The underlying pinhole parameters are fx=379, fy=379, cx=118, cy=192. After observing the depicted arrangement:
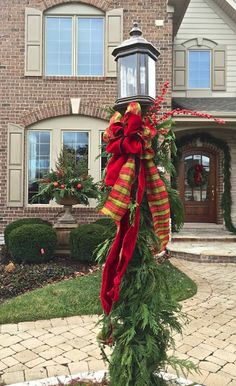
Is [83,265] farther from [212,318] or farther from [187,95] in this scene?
[187,95]

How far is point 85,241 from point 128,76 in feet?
14.7

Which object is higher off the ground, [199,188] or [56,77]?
[56,77]

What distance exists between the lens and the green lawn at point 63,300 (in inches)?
167

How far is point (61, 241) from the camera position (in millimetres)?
7383

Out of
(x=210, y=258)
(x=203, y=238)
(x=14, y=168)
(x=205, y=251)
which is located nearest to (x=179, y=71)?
(x=203, y=238)

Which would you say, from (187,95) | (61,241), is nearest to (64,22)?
(187,95)

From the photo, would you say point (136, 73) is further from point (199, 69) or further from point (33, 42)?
point (199, 69)

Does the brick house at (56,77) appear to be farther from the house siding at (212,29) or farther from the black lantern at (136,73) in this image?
the black lantern at (136,73)

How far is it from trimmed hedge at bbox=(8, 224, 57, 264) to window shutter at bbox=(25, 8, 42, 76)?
12.9 ft

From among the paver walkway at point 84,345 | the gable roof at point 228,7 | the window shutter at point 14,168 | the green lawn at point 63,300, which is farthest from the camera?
the gable roof at point 228,7

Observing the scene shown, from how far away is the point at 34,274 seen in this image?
6059 mm

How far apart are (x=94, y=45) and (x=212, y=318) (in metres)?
6.89

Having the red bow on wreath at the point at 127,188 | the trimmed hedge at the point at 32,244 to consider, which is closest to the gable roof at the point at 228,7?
the trimmed hedge at the point at 32,244

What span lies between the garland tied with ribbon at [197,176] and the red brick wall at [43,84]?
269 centimetres
